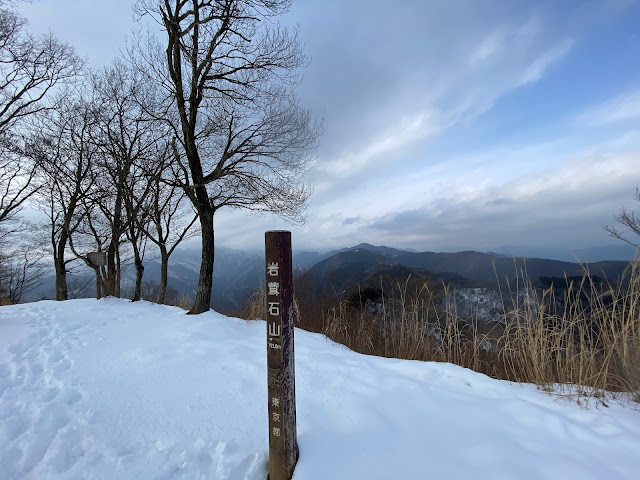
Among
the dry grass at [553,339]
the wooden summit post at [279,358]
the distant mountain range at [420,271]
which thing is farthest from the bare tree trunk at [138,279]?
the wooden summit post at [279,358]

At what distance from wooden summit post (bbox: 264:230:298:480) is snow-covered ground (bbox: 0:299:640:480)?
0.13m

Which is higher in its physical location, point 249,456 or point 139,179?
point 139,179

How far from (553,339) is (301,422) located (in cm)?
280

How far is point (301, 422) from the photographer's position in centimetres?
208

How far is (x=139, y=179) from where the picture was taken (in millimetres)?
8852

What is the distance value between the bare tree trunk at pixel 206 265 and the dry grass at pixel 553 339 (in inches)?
156

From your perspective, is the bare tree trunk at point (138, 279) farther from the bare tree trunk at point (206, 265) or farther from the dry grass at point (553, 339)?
the dry grass at point (553, 339)

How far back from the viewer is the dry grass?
8.71ft

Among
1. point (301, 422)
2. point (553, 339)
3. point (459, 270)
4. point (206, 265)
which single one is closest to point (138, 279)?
point (206, 265)

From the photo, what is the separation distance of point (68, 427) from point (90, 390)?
573 millimetres

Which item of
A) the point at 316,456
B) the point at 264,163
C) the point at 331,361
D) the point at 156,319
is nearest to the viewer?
the point at 316,456

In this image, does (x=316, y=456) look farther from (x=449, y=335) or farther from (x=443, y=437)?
Result: (x=449, y=335)

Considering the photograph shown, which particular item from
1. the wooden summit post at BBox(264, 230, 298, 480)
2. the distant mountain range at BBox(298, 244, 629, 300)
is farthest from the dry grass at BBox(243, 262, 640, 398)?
the wooden summit post at BBox(264, 230, 298, 480)

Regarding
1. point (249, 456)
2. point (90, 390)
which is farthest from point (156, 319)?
point (249, 456)
